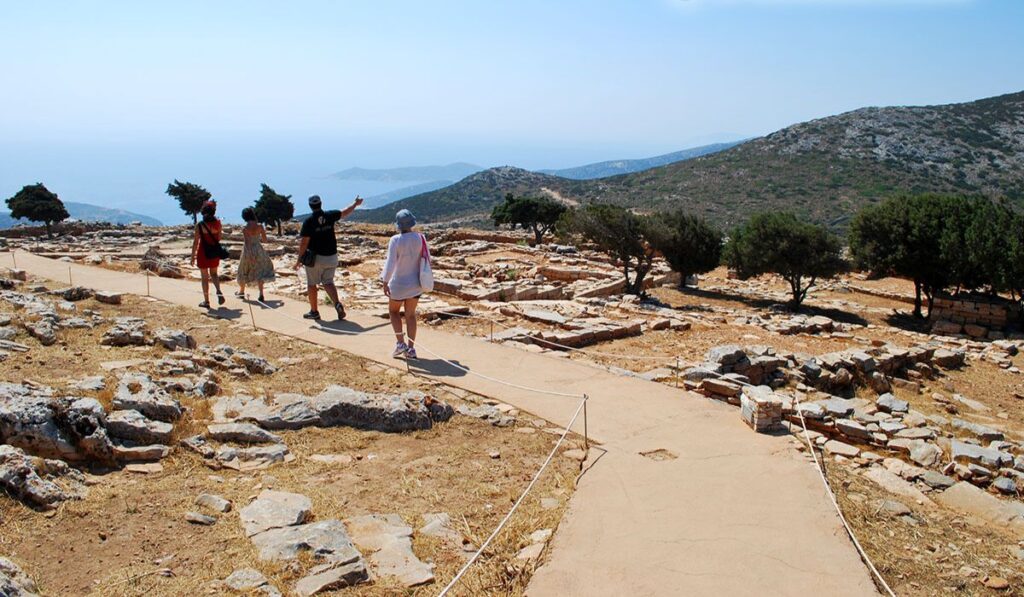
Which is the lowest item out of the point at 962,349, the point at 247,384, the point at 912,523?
the point at 962,349

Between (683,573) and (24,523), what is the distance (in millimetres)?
4304

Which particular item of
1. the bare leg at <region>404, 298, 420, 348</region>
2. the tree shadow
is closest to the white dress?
the bare leg at <region>404, 298, 420, 348</region>

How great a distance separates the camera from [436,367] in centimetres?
886

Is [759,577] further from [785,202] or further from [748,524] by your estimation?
[785,202]

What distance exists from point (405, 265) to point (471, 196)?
92657 mm

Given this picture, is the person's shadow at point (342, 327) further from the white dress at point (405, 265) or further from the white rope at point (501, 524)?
the white rope at point (501, 524)

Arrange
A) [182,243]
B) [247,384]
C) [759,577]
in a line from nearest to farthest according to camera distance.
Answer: [759,577]
[247,384]
[182,243]

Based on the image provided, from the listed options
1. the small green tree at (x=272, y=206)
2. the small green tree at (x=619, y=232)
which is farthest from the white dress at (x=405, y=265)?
the small green tree at (x=272, y=206)

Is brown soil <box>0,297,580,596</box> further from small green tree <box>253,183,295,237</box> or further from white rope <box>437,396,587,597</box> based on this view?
small green tree <box>253,183,295,237</box>

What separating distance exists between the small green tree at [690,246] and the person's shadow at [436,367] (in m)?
18.9

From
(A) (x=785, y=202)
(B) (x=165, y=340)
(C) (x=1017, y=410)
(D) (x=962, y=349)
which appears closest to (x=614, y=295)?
(D) (x=962, y=349)

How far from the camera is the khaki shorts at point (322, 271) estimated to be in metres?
11.4

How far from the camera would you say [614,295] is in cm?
2272

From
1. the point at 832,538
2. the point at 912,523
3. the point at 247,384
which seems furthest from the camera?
the point at 247,384
